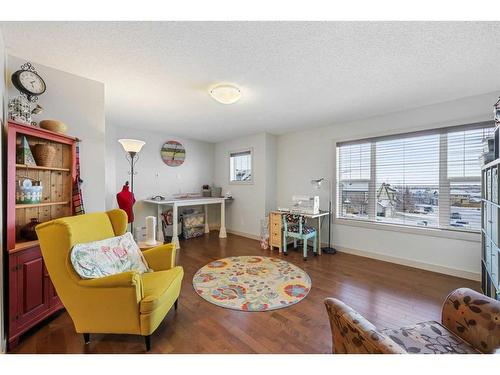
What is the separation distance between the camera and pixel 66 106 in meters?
2.12

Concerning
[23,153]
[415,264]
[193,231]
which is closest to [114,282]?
[23,153]

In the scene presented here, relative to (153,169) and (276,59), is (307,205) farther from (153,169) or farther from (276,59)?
(153,169)

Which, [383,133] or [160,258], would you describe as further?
[383,133]

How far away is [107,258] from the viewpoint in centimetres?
162

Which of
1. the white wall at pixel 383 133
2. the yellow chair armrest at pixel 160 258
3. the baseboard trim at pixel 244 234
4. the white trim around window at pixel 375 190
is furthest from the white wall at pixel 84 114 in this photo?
the white trim around window at pixel 375 190

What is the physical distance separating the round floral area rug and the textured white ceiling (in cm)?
221

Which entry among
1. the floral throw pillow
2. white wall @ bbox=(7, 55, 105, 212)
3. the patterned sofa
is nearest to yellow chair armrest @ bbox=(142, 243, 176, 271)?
the floral throw pillow

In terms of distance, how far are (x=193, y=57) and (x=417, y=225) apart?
350 cm

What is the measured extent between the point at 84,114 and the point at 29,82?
0.48 metres

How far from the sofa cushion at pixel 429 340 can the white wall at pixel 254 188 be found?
324 centimetres

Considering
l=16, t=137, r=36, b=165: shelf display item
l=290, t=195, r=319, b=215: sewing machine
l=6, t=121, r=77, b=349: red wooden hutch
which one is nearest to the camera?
l=6, t=121, r=77, b=349: red wooden hutch

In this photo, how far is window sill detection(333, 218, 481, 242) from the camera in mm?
2582

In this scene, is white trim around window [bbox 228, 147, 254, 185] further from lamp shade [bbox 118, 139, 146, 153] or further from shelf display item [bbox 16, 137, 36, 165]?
shelf display item [bbox 16, 137, 36, 165]
